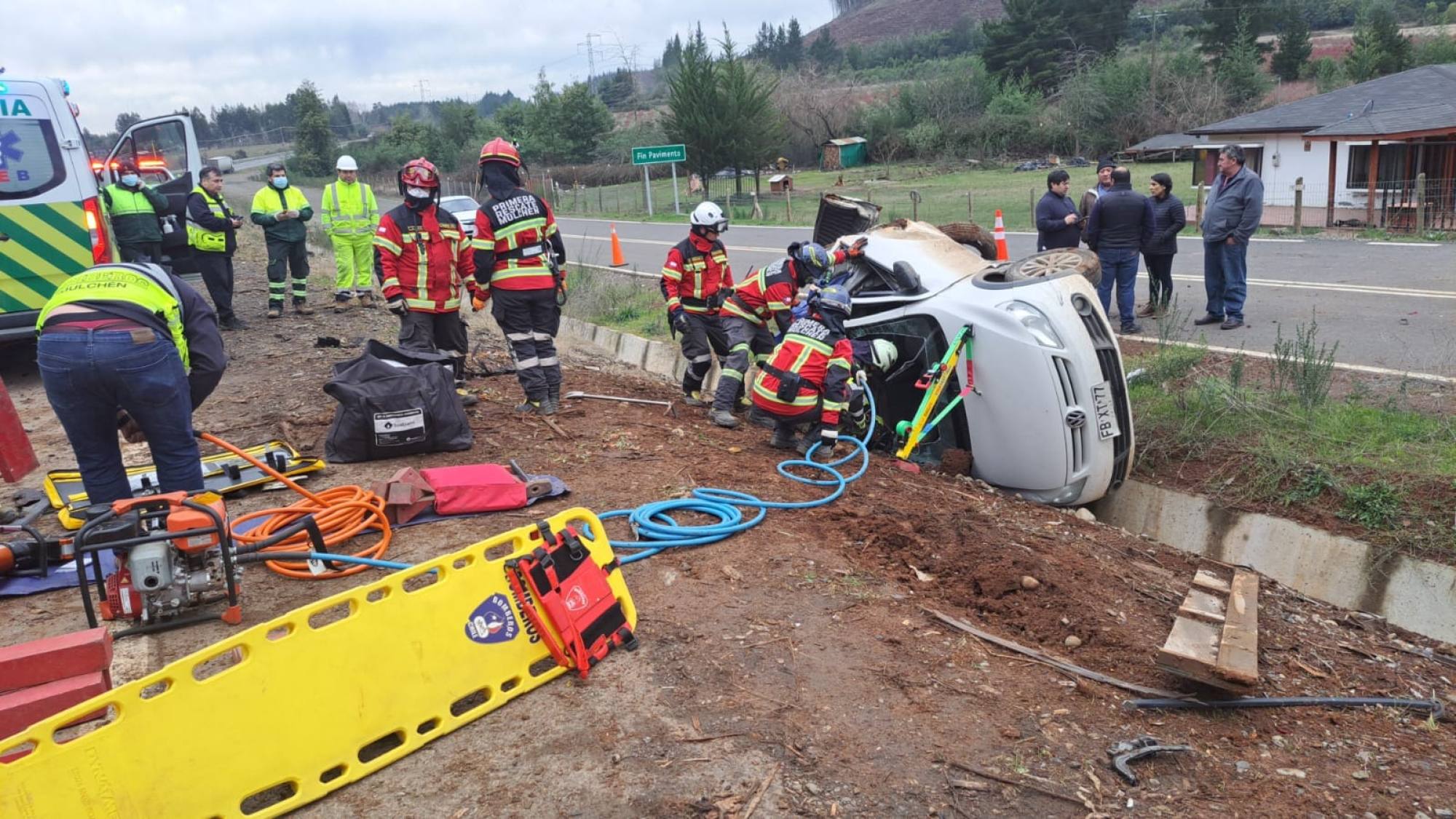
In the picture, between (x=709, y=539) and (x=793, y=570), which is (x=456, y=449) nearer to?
(x=709, y=539)

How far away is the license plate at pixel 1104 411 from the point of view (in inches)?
220

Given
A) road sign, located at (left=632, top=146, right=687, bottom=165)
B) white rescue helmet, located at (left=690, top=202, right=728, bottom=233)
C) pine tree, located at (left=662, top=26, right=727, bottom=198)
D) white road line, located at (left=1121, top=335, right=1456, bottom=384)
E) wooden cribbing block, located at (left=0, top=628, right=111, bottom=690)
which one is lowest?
white road line, located at (left=1121, top=335, right=1456, bottom=384)

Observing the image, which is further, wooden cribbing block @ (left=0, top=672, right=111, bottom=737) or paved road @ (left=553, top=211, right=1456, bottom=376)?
paved road @ (left=553, top=211, right=1456, bottom=376)

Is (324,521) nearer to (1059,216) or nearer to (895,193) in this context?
(1059,216)

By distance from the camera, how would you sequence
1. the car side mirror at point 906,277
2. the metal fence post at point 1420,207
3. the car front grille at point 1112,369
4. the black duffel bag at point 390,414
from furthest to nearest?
the metal fence post at point 1420,207 → the car side mirror at point 906,277 → the black duffel bag at point 390,414 → the car front grille at point 1112,369

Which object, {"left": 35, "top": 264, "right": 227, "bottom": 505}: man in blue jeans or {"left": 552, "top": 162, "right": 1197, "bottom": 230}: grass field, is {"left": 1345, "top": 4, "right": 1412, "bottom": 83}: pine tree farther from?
{"left": 35, "top": 264, "right": 227, "bottom": 505}: man in blue jeans

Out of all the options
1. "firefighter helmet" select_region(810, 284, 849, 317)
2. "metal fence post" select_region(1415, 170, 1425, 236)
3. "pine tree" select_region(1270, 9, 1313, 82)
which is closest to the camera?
"firefighter helmet" select_region(810, 284, 849, 317)

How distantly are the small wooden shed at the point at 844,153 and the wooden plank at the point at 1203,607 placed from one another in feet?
148

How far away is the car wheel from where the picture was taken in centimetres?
604

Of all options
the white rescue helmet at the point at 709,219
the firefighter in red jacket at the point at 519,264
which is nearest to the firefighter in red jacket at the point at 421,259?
the firefighter in red jacket at the point at 519,264

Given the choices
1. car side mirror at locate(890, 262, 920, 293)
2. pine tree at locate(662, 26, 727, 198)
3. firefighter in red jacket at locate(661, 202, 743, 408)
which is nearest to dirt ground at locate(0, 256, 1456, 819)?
car side mirror at locate(890, 262, 920, 293)

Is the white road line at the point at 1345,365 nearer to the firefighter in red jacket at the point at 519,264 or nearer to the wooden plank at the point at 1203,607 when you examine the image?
the wooden plank at the point at 1203,607

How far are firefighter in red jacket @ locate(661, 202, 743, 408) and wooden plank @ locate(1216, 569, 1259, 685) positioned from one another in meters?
4.20

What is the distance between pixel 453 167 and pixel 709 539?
1986 inches
